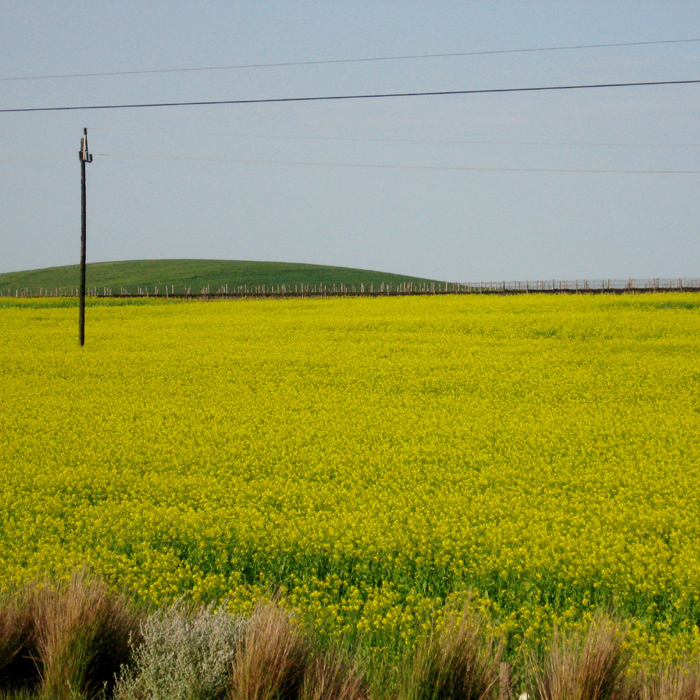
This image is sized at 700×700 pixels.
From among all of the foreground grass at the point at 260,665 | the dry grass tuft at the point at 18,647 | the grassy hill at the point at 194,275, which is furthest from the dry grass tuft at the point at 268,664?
the grassy hill at the point at 194,275

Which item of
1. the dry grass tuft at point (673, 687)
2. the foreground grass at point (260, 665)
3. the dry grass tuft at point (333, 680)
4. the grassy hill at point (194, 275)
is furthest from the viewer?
the grassy hill at point (194, 275)

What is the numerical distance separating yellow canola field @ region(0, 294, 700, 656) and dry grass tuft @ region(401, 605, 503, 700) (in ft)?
3.63

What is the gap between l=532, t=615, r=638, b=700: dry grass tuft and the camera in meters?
5.88

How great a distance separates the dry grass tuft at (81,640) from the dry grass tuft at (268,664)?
3.41ft

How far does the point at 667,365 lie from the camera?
26891 mm

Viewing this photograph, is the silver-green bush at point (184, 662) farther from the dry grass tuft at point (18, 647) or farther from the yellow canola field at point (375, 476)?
the yellow canola field at point (375, 476)

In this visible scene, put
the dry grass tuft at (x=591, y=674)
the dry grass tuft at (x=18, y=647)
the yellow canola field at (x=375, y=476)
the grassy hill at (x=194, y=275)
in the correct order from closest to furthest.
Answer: the dry grass tuft at (x=591, y=674) < the dry grass tuft at (x=18, y=647) < the yellow canola field at (x=375, y=476) < the grassy hill at (x=194, y=275)

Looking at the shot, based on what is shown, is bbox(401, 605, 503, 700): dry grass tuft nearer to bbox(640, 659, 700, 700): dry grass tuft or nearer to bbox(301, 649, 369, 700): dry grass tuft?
bbox(301, 649, 369, 700): dry grass tuft

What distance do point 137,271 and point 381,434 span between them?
487 ft

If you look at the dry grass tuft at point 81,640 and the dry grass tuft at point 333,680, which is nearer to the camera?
the dry grass tuft at point 333,680

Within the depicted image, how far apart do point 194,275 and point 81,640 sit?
147312 mm

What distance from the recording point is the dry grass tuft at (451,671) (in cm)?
605

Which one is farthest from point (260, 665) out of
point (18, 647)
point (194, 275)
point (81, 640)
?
point (194, 275)

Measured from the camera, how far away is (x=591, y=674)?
19.4 feet
